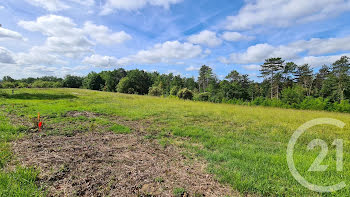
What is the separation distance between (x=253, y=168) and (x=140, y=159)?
2967 mm

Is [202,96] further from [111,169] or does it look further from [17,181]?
[17,181]

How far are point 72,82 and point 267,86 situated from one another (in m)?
91.2

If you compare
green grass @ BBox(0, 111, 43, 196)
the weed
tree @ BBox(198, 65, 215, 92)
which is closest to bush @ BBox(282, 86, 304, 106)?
tree @ BBox(198, 65, 215, 92)

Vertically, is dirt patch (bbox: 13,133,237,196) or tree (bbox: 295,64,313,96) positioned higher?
tree (bbox: 295,64,313,96)

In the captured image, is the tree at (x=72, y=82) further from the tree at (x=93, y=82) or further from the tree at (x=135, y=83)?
the tree at (x=135, y=83)

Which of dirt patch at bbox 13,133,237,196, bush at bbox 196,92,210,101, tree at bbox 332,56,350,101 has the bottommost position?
dirt patch at bbox 13,133,237,196

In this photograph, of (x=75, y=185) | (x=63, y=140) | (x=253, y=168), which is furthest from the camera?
(x=63, y=140)

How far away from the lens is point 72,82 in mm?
73188

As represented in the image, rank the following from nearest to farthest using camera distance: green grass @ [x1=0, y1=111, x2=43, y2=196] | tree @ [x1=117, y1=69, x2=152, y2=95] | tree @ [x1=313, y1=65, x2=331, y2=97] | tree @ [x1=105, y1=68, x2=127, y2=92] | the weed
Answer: green grass @ [x1=0, y1=111, x2=43, y2=196]
the weed
tree @ [x1=313, y1=65, x2=331, y2=97]
tree @ [x1=117, y1=69, x2=152, y2=95]
tree @ [x1=105, y1=68, x2=127, y2=92]

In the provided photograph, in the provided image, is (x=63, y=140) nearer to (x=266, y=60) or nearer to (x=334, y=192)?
(x=334, y=192)

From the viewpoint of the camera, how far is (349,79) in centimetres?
3102

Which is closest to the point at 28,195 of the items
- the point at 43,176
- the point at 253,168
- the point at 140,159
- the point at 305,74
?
the point at 43,176

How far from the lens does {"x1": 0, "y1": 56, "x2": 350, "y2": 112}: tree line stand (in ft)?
102

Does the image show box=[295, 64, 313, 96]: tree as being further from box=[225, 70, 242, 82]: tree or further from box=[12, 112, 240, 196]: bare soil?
box=[12, 112, 240, 196]: bare soil
